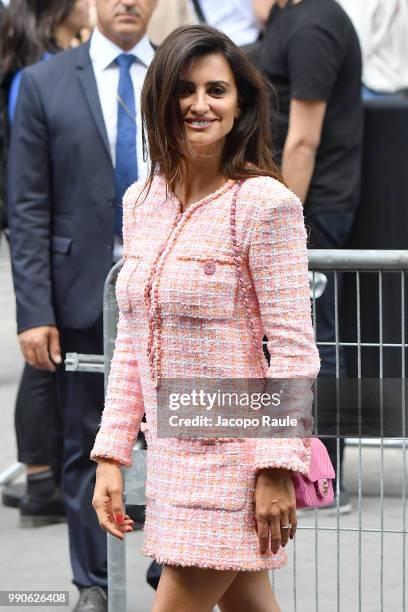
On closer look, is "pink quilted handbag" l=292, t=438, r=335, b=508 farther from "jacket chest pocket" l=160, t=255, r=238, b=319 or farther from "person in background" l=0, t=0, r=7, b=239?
"person in background" l=0, t=0, r=7, b=239

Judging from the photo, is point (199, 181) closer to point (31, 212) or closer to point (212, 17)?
point (31, 212)

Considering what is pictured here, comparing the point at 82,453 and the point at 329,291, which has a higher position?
the point at 329,291

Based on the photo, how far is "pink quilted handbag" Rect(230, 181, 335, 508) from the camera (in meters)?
3.24

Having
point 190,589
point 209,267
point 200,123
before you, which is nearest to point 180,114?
point 200,123

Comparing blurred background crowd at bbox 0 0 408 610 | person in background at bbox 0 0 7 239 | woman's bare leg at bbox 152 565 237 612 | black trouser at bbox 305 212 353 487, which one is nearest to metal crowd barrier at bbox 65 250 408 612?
black trouser at bbox 305 212 353 487

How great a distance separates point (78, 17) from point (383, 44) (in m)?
2.00

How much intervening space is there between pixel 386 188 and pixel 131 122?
200 cm

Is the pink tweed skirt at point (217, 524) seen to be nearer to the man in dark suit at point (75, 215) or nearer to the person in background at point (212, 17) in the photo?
the man in dark suit at point (75, 215)

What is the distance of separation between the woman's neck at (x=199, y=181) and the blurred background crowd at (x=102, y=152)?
0.79m

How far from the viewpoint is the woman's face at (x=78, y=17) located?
6.96m

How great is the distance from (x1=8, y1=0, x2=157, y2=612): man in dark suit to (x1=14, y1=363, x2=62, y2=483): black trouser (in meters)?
1.11

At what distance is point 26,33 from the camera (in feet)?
22.3

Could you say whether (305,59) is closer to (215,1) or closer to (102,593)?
(215,1)

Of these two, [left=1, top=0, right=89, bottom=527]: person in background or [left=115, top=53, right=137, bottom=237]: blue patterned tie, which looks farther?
[left=1, top=0, right=89, bottom=527]: person in background
